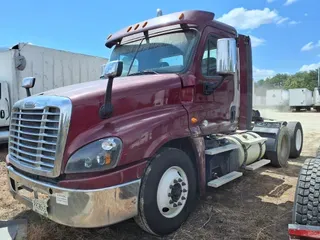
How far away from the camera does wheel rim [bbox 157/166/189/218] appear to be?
130 inches

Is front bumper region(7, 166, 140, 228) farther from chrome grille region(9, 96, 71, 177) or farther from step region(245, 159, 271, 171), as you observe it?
step region(245, 159, 271, 171)

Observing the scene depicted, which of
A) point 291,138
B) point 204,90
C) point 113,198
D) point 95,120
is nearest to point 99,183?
point 113,198

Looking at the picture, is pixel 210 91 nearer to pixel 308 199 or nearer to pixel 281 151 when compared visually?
pixel 308 199

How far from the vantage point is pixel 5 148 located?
9188 millimetres

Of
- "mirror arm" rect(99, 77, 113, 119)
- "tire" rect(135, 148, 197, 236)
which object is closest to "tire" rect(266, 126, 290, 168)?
"tire" rect(135, 148, 197, 236)

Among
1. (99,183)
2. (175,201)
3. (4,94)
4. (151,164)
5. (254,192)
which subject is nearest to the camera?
(99,183)

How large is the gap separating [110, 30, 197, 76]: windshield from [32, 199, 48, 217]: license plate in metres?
1.95

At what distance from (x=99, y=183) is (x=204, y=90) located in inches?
75.6

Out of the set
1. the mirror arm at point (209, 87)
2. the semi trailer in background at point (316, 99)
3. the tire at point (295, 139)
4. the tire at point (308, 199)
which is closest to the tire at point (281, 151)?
the tire at point (295, 139)

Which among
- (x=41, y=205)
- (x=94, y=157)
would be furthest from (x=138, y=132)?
(x=41, y=205)

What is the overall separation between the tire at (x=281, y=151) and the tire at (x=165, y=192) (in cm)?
345

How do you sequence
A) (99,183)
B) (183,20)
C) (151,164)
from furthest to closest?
(183,20)
(151,164)
(99,183)

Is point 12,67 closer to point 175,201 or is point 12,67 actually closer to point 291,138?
point 175,201

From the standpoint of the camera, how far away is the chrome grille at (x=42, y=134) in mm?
2834
